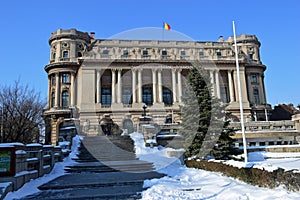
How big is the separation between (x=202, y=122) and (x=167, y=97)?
2589cm

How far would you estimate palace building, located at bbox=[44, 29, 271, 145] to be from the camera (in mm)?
40531

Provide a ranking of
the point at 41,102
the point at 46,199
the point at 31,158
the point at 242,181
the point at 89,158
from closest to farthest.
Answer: the point at 46,199, the point at 242,181, the point at 31,158, the point at 89,158, the point at 41,102

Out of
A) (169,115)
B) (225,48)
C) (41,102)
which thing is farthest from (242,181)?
(225,48)

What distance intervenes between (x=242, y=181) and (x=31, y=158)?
29.1ft

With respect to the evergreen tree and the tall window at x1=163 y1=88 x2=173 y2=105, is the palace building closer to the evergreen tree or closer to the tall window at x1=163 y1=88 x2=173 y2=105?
the tall window at x1=163 y1=88 x2=173 y2=105

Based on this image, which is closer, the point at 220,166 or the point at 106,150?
the point at 220,166

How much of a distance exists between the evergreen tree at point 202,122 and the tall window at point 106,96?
25124 mm

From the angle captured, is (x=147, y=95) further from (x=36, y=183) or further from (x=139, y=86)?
(x=36, y=183)

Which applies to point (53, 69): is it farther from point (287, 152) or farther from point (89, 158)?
point (287, 152)

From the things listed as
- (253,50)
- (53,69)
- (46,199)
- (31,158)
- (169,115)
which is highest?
(253,50)

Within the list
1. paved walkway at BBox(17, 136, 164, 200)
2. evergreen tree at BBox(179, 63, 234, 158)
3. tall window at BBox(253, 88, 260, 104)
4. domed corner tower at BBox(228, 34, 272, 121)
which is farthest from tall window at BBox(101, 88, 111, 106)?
tall window at BBox(253, 88, 260, 104)

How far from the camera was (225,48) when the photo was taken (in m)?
48.5

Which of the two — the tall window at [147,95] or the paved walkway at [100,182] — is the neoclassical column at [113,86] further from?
the paved walkway at [100,182]

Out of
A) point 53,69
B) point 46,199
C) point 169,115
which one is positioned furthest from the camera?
point 53,69
